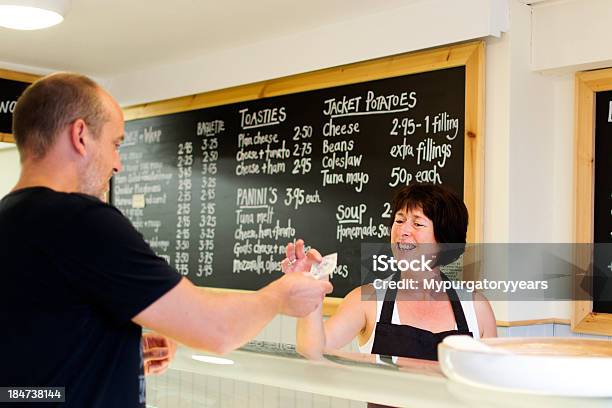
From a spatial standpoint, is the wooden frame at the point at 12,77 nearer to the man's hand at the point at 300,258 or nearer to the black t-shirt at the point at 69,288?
the man's hand at the point at 300,258

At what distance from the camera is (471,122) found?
3273 mm

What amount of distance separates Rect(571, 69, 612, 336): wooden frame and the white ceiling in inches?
33.1

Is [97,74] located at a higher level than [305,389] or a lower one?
higher

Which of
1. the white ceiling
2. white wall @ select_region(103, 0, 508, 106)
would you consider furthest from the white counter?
the white ceiling

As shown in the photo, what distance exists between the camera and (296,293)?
1.36 m

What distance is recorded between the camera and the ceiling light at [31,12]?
10.6ft

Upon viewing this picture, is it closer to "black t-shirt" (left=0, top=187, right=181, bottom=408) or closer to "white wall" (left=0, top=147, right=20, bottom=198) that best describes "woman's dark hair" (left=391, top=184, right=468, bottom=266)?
"black t-shirt" (left=0, top=187, right=181, bottom=408)

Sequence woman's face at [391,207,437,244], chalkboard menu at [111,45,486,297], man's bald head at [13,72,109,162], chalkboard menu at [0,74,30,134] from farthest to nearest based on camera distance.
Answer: chalkboard menu at [0,74,30,134] → chalkboard menu at [111,45,486,297] → woman's face at [391,207,437,244] → man's bald head at [13,72,109,162]

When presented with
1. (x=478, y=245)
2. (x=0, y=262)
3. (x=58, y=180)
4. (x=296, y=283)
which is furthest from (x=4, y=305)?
(x=478, y=245)

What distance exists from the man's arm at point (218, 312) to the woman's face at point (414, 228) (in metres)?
1.06

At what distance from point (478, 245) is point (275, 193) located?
4.20 feet

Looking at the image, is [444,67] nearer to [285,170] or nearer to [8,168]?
[285,170]

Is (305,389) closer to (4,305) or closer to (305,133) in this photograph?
(4,305)

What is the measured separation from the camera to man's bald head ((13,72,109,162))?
130 cm
